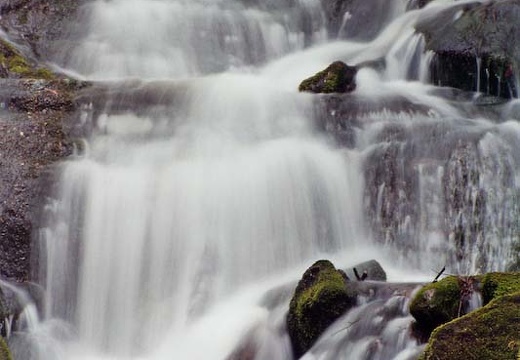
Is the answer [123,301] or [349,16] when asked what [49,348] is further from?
[349,16]

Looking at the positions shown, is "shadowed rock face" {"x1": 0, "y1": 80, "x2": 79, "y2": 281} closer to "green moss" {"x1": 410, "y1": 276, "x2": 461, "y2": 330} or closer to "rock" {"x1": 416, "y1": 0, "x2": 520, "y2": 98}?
"green moss" {"x1": 410, "y1": 276, "x2": 461, "y2": 330}

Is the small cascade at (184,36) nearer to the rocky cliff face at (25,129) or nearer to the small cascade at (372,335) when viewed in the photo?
the rocky cliff face at (25,129)

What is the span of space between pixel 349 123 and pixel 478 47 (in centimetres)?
252

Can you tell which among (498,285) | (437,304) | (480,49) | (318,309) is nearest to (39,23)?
(480,49)

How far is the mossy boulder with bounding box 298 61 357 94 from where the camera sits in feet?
36.0

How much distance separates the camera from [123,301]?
8.45 meters

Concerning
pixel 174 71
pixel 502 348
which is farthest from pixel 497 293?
pixel 174 71

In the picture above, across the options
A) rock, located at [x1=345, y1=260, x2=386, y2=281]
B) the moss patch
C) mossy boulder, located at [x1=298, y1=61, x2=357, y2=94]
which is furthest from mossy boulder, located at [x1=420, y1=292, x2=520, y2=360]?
the moss patch

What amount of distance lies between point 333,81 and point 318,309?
201 inches

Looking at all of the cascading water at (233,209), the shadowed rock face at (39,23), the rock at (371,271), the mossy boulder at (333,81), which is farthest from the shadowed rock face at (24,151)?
the rock at (371,271)

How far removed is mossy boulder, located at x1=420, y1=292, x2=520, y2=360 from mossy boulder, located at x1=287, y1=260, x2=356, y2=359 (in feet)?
5.82

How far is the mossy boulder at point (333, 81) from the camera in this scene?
10977mm

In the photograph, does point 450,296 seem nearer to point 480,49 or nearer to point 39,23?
point 480,49

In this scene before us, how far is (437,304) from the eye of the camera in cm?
565
